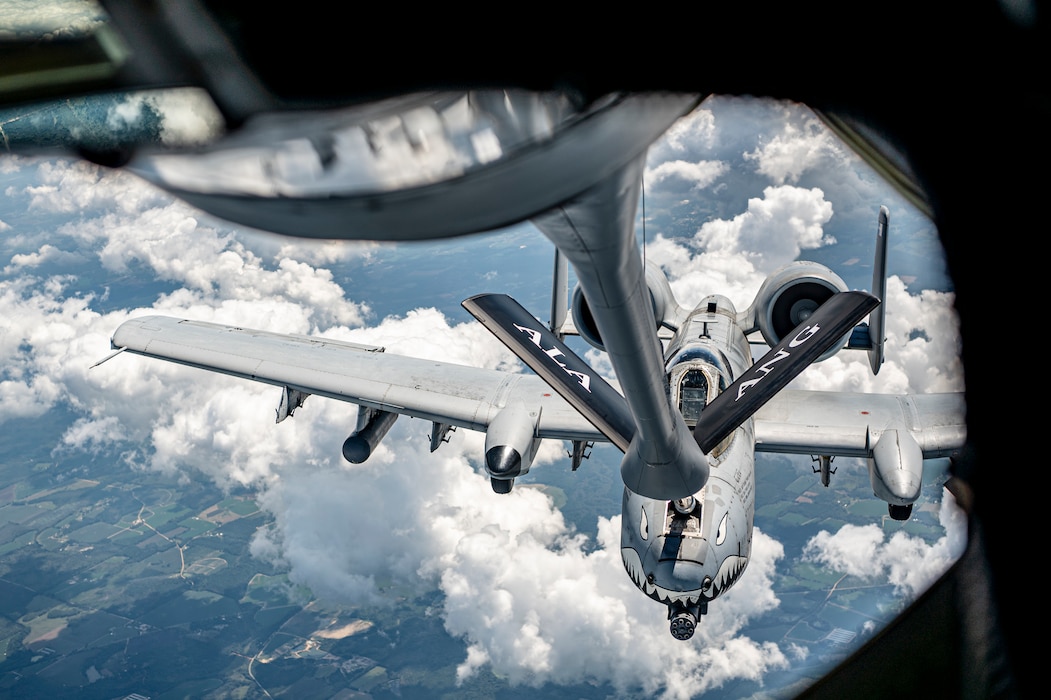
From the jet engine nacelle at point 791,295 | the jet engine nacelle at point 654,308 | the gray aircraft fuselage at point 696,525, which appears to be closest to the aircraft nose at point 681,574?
the gray aircraft fuselage at point 696,525

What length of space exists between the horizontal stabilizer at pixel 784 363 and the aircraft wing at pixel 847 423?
8.75 metres

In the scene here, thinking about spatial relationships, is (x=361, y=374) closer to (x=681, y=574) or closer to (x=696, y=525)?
(x=696, y=525)

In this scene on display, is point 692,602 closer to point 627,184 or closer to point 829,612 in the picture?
point 627,184

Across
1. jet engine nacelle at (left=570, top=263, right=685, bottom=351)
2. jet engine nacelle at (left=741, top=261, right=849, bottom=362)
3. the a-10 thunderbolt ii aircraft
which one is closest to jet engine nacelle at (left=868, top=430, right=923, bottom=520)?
the a-10 thunderbolt ii aircraft

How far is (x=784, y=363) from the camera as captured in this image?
23.6ft

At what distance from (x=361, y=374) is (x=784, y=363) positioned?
1232 centimetres

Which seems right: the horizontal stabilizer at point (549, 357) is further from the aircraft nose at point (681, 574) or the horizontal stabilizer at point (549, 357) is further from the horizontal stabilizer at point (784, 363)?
the aircraft nose at point (681, 574)

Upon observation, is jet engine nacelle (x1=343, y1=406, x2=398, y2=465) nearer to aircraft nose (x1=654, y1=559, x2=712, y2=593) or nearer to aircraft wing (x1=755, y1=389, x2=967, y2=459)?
aircraft nose (x1=654, y1=559, x2=712, y2=593)

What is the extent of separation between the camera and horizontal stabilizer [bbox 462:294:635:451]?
6.03 metres

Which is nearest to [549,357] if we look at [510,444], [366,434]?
[510,444]

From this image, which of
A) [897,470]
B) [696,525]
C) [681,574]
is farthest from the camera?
[897,470]

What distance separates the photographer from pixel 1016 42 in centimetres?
135

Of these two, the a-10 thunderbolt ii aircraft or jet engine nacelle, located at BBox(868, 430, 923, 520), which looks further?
jet engine nacelle, located at BBox(868, 430, 923, 520)

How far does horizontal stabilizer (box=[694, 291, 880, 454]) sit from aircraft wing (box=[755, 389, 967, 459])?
875 cm
